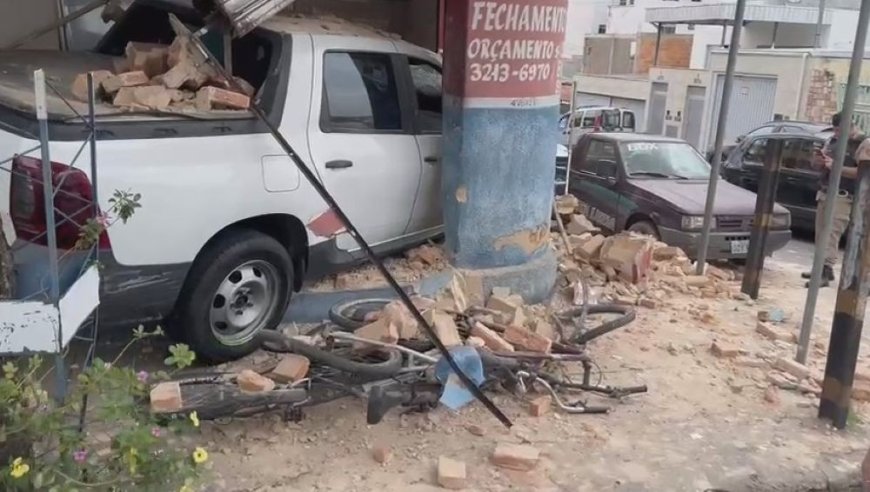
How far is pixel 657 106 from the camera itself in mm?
29000

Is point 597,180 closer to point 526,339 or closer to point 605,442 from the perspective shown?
point 526,339

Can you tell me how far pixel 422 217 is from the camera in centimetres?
591

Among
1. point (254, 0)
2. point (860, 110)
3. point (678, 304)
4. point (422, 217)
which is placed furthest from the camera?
point (860, 110)

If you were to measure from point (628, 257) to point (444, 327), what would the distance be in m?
2.89

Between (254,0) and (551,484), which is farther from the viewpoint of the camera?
(254,0)

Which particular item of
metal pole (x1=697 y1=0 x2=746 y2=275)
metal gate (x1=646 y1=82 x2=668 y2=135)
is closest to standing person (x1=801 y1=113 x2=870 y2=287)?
metal pole (x1=697 y1=0 x2=746 y2=275)

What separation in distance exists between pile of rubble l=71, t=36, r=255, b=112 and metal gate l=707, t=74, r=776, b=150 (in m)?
21.6

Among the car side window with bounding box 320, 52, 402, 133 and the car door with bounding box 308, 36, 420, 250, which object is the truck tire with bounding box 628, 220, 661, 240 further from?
the car side window with bounding box 320, 52, 402, 133

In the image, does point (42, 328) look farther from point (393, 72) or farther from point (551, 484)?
point (393, 72)

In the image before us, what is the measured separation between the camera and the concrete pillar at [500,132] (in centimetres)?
537

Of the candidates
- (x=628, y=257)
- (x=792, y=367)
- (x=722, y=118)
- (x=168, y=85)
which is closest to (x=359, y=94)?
(x=168, y=85)

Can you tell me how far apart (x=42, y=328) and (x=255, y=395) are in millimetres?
1176

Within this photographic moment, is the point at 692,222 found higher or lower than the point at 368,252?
lower

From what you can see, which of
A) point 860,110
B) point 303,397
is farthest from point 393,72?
point 860,110
